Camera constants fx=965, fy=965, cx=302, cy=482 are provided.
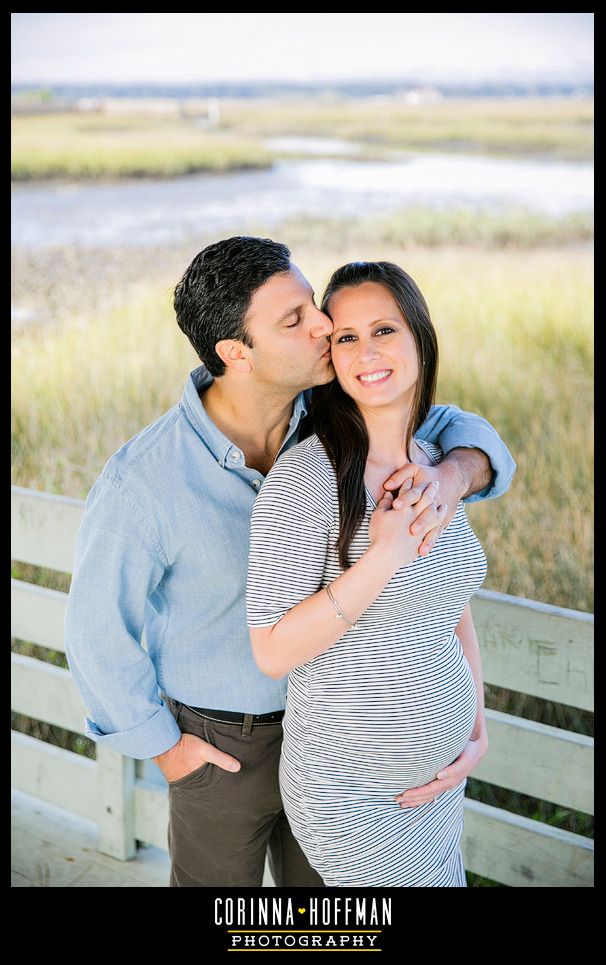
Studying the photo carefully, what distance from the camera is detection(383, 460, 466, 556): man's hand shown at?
4.38 feet

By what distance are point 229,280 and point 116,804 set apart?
4.71 ft

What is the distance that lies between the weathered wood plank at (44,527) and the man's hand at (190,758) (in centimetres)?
83

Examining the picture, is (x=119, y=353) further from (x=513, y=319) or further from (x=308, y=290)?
(x=308, y=290)

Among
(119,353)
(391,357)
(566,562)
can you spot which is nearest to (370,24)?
(119,353)

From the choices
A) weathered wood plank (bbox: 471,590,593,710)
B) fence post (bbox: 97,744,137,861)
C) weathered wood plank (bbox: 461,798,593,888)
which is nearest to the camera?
weathered wood plank (bbox: 471,590,593,710)

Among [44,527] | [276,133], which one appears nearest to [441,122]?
[276,133]

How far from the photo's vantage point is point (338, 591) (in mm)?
1256

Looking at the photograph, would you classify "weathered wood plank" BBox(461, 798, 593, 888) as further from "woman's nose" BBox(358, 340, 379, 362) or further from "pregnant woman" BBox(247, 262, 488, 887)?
"woman's nose" BBox(358, 340, 379, 362)

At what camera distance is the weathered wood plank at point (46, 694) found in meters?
2.43

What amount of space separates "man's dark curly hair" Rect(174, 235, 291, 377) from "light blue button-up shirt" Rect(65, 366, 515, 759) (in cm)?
12

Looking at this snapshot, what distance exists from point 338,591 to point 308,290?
0.51 meters

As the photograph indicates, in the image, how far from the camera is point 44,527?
240cm
